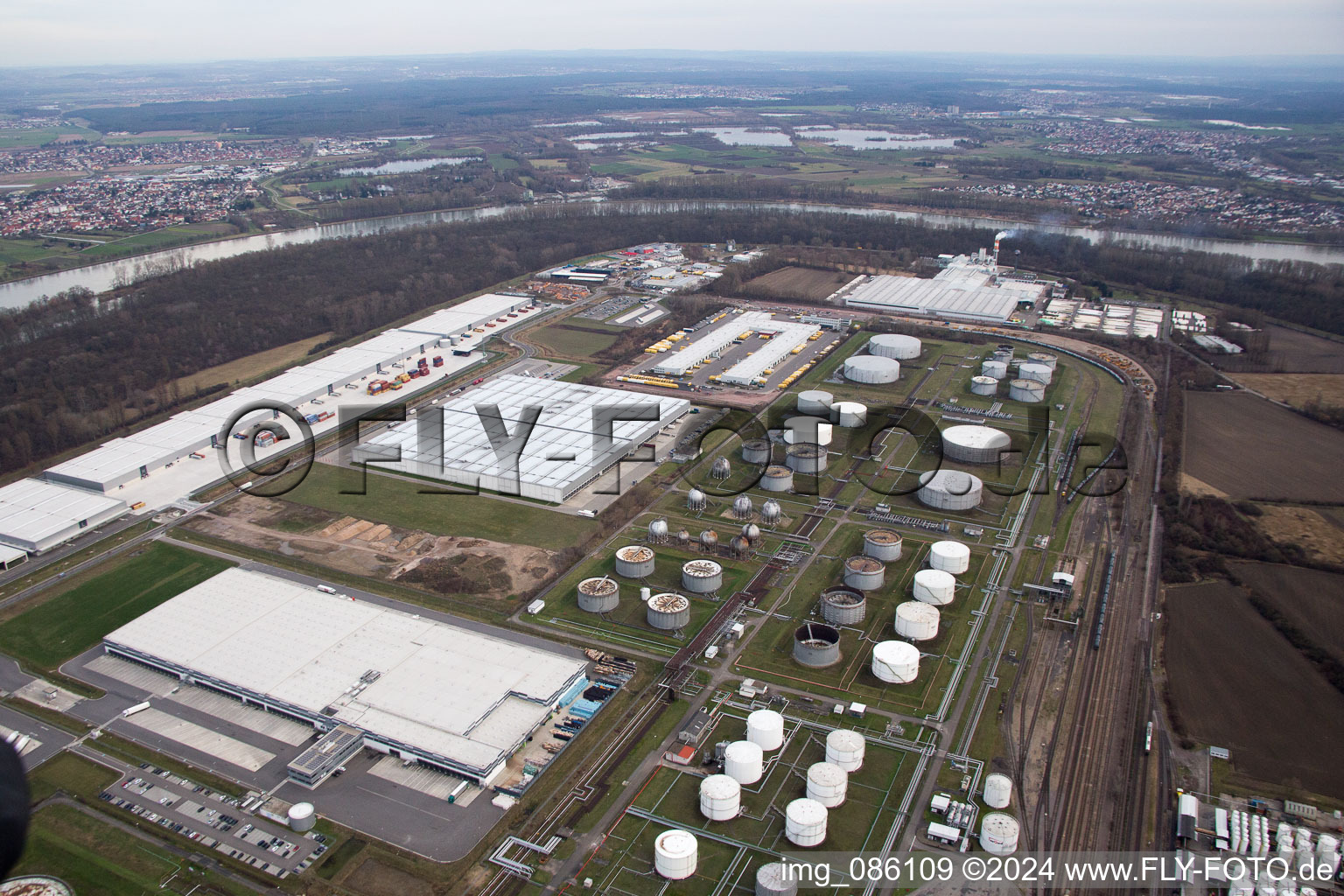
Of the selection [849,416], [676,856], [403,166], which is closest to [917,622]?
[676,856]

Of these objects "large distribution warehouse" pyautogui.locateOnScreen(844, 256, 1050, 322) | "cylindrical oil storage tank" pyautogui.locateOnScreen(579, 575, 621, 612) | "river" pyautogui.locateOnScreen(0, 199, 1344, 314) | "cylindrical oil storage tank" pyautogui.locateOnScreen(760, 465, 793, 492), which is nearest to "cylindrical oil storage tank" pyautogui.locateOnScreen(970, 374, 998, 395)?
"large distribution warehouse" pyautogui.locateOnScreen(844, 256, 1050, 322)

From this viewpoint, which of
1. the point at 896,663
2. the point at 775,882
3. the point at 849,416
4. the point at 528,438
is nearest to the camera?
the point at 775,882

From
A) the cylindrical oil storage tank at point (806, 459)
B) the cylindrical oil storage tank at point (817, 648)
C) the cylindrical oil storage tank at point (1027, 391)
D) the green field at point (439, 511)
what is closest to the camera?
the cylindrical oil storage tank at point (817, 648)

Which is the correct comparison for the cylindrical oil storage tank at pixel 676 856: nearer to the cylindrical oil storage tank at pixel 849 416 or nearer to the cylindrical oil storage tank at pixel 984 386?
the cylindrical oil storage tank at pixel 849 416

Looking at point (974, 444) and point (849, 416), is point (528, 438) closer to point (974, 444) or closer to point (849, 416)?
point (849, 416)

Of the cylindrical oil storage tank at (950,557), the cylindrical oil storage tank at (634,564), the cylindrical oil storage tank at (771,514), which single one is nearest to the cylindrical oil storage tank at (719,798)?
the cylindrical oil storage tank at (634,564)
